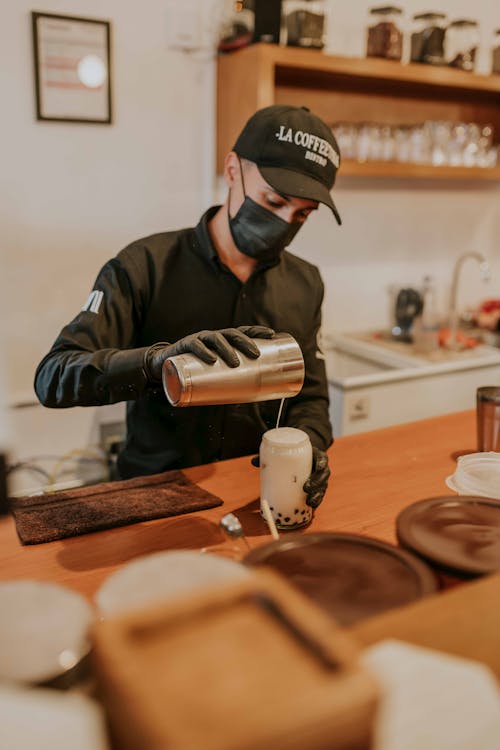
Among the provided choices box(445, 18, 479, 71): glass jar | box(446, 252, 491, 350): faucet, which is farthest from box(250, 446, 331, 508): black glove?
box(445, 18, 479, 71): glass jar

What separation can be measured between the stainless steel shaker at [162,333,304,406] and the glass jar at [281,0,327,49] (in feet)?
5.96

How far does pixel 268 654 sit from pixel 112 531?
2.69ft

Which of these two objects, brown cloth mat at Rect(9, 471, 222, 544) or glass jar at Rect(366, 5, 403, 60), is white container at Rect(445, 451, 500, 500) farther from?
glass jar at Rect(366, 5, 403, 60)

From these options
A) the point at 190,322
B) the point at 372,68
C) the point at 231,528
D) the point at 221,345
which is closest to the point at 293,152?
the point at 190,322

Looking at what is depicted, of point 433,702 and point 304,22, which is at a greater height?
point 304,22

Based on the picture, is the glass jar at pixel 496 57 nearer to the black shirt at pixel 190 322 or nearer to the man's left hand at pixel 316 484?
the black shirt at pixel 190 322

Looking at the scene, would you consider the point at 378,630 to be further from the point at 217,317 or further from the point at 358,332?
the point at 358,332

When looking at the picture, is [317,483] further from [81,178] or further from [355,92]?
[355,92]

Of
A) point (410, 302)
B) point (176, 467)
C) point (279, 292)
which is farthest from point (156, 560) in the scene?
point (410, 302)

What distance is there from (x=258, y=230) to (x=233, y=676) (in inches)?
58.8

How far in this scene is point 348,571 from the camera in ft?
3.09

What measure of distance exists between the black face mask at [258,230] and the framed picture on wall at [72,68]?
1049 millimetres

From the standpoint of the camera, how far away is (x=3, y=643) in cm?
74

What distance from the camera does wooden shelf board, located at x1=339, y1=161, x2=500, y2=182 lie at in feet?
9.79
